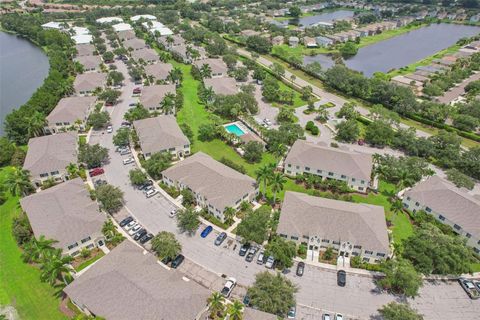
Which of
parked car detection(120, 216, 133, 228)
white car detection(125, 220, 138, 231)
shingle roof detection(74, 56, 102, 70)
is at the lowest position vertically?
white car detection(125, 220, 138, 231)

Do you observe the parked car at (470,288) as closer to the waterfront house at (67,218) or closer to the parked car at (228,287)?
the parked car at (228,287)

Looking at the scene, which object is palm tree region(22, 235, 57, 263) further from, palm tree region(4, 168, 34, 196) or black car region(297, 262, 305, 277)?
black car region(297, 262, 305, 277)

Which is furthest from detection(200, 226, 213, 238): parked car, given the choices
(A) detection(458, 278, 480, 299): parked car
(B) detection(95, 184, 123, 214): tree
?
(A) detection(458, 278, 480, 299): parked car

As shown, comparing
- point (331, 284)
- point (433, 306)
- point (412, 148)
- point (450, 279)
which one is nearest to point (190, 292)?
point (331, 284)

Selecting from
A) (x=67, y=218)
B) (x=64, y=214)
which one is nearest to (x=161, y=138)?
(x=64, y=214)

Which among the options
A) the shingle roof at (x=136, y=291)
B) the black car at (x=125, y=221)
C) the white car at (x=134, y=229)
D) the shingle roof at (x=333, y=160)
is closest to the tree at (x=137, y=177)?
the black car at (x=125, y=221)

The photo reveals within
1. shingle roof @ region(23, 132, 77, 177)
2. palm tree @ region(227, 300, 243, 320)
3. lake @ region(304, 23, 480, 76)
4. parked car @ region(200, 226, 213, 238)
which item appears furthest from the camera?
lake @ region(304, 23, 480, 76)
